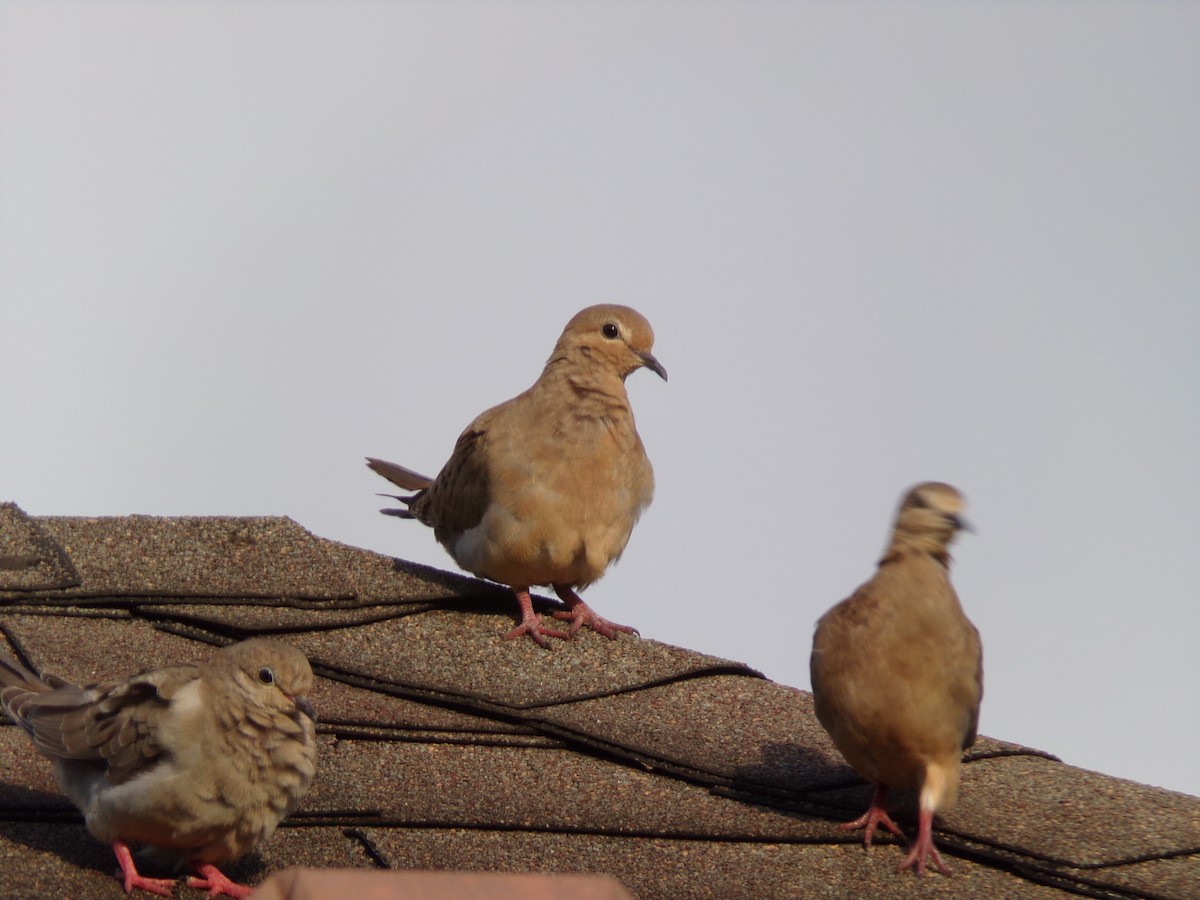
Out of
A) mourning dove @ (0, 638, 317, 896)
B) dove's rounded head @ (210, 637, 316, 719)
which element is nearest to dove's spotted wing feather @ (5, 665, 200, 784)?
mourning dove @ (0, 638, 317, 896)

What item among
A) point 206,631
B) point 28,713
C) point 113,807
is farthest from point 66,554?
point 113,807

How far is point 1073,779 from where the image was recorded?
482cm

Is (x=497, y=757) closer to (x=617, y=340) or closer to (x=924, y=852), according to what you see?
(x=924, y=852)

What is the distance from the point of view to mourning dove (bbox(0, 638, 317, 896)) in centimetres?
365

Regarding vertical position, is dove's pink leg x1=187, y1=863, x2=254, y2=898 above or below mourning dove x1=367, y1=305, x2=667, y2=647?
below

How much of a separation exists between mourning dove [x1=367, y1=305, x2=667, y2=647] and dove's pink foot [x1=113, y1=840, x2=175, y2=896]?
94.6 inches

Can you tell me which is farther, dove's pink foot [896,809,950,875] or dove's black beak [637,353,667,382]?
dove's black beak [637,353,667,382]

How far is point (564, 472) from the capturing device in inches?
245

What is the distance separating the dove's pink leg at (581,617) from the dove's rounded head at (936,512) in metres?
1.68

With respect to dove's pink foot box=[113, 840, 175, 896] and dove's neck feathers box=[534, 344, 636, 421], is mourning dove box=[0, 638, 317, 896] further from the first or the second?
dove's neck feathers box=[534, 344, 636, 421]

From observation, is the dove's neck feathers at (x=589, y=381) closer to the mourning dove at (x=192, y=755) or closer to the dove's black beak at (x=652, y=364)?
the dove's black beak at (x=652, y=364)

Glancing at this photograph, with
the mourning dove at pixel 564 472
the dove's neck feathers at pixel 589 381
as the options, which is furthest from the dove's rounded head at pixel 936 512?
the dove's neck feathers at pixel 589 381

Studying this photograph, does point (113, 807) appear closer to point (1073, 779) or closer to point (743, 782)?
point (743, 782)

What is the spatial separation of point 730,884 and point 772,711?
1278 millimetres
